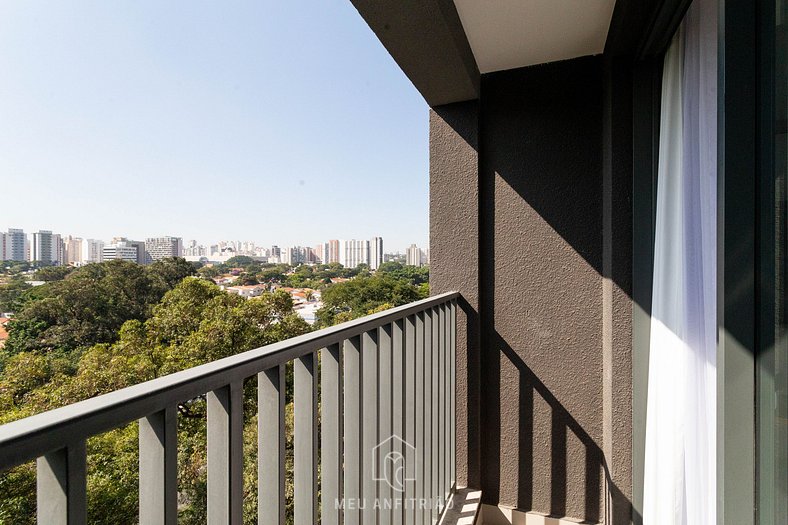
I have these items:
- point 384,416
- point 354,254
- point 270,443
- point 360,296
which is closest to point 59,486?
point 270,443

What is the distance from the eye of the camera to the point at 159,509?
51cm

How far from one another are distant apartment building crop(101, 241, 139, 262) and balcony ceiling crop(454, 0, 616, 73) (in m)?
6.63

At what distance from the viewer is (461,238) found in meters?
2.36

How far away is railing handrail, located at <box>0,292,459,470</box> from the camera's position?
1.18 feet

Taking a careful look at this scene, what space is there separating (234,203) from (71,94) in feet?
20.4

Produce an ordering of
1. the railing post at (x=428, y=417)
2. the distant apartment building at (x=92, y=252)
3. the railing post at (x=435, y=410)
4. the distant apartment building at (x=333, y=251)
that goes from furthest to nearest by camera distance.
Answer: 1. the distant apartment building at (x=333, y=251)
2. the distant apartment building at (x=92, y=252)
3. the railing post at (x=435, y=410)
4. the railing post at (x=428, y=417)

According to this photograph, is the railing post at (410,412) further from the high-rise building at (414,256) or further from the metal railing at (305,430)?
the high-rise building at (414,256)

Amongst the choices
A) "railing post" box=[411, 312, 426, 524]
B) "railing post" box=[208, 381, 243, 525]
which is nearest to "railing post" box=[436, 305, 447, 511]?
"railing post" box=[411, 312, 426, 524]

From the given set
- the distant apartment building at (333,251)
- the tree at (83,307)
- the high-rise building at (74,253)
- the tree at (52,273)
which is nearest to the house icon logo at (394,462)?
the tree at (83,307)

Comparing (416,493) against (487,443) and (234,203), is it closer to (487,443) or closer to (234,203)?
(487,443)

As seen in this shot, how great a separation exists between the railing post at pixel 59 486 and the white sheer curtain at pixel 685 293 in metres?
1.26

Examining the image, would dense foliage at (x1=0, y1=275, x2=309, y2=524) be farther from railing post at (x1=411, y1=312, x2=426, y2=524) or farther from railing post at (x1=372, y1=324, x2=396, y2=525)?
railing post at (x1=411, y1=312, x2=426, y2=524)

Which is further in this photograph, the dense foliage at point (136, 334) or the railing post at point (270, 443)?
the dense foliage at point (136, 334)

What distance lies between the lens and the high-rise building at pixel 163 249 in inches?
353
